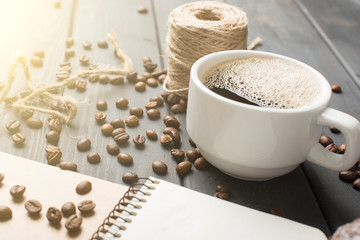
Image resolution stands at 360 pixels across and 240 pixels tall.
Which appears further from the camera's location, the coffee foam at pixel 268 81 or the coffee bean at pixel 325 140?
the coffee bean at pixel 325 140

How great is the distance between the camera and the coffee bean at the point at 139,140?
979 mm

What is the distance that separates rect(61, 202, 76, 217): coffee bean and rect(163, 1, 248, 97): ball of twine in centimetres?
48

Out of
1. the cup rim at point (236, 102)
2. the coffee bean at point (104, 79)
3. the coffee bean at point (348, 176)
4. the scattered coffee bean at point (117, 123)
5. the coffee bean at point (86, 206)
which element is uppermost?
the cup rim at point (236, 102)

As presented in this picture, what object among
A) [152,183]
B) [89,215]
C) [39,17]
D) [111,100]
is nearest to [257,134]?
[152,183]

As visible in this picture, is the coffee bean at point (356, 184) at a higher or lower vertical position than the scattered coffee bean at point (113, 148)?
higher

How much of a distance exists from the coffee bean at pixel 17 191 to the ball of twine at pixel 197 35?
0.49 meters

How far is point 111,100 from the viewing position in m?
→ 1.16

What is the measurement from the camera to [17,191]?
804 mm

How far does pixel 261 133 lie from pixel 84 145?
42cm

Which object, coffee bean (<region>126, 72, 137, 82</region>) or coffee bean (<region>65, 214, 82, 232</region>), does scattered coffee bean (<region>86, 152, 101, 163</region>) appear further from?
coffee bean (<region>126, 72, 137, 82</region>)

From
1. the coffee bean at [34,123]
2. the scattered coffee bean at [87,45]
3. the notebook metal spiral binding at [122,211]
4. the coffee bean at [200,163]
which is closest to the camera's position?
the notebook metal spiral binding at [122,211]

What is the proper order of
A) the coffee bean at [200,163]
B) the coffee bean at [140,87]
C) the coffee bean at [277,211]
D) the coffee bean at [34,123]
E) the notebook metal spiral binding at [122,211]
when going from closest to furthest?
the notebook metal spiral binding at [122,211], the coffee bean at [277,211], the coffee bean at [200,163], the coffee bean at [34,123], the coffee bean at [140,87]

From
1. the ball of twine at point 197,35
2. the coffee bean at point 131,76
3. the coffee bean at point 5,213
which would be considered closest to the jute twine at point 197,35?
the ball of twine at point 197,35

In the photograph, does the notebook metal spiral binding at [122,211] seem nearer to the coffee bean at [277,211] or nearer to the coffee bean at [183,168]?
the coffee bean at [183,168]
